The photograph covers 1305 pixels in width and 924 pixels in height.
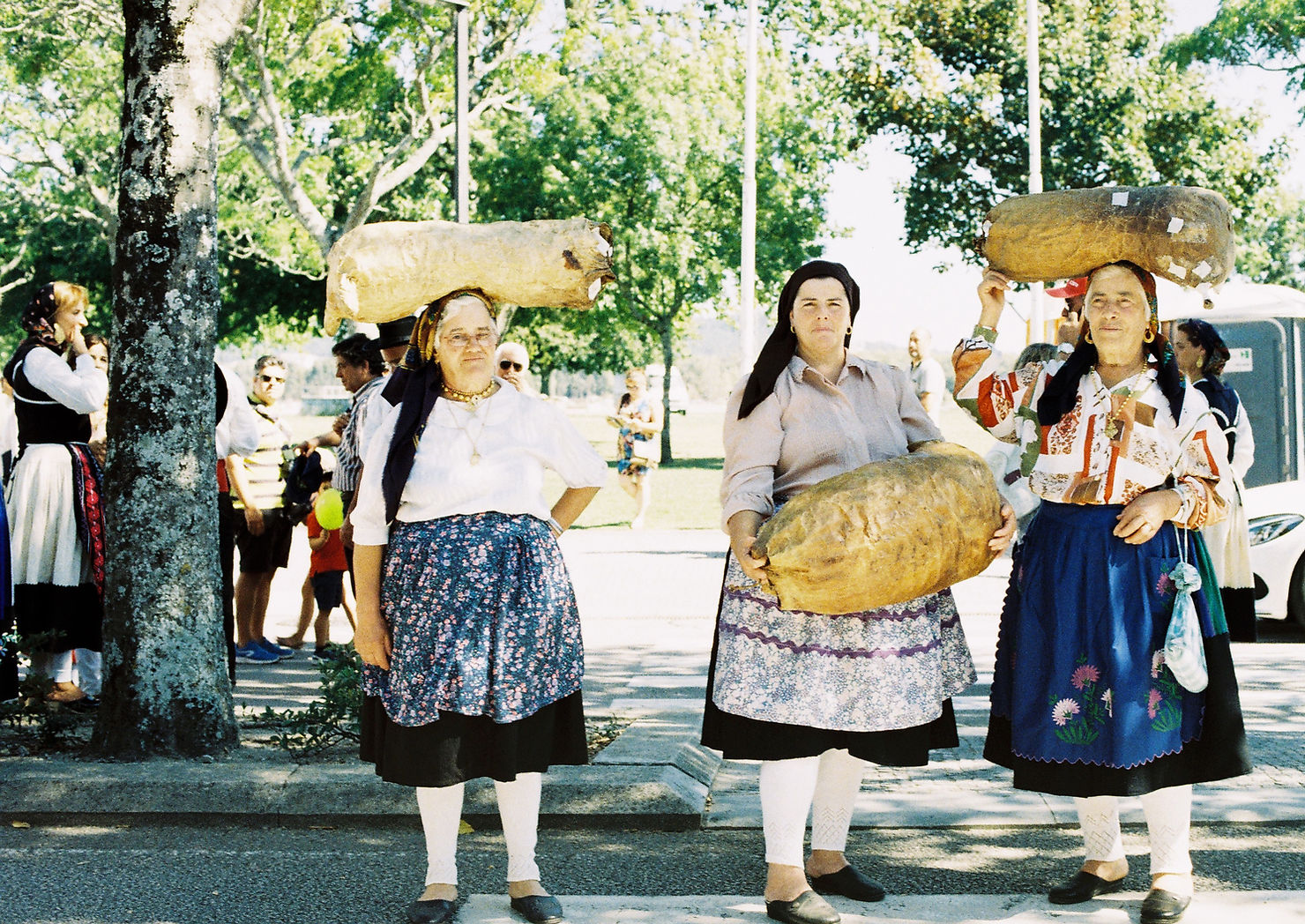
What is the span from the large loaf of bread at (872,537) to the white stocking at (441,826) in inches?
47.6

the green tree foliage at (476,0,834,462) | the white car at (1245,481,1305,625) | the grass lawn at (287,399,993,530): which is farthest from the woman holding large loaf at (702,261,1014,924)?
the green tree foliage at (476,0,834,462)

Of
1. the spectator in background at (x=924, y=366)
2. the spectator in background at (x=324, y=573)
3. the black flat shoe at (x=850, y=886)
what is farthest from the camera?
the spectator in background at (x=924, y=366)

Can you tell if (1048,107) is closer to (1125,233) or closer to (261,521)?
(261,521)

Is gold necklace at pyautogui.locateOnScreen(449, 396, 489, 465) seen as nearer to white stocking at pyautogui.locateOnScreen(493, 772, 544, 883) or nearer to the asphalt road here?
white stocking at pyautogui.locateOnScreen(493, 772, 544, 883)

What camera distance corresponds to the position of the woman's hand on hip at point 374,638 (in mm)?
4090

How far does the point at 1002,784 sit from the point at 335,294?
3281 mm

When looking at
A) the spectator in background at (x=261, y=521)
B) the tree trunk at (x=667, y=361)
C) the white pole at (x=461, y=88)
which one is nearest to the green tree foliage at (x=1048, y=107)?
the tree trunk at (x=667, y=361)

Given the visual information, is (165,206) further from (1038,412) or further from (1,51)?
(1,51)

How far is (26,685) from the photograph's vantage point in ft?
20.0

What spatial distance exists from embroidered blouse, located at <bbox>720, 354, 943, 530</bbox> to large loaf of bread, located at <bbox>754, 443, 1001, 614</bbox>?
0.26 meters

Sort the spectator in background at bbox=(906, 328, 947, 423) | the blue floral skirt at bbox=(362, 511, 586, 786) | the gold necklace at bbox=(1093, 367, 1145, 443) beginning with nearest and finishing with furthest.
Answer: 1. the blue floral skirt at bbox=(362, 511, 586, 786)
2. the gold necklace at bbox=(1093, 367, 1145, 443)
3. the spectator in background at bbox=(906, 328, 947, 423)

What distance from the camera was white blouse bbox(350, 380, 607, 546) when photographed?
4.10 m

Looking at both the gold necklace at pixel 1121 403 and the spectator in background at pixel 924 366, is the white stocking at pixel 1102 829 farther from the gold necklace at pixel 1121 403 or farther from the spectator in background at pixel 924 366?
the spectator in background at pixel 924 366

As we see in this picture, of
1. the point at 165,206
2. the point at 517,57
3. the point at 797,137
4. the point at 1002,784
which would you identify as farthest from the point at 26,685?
the point at 797,137
